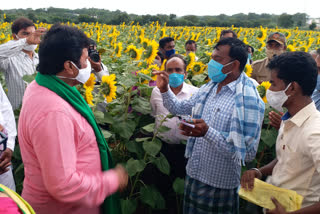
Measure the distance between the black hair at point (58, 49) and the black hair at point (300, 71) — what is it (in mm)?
1132

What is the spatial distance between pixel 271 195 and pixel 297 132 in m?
0.36

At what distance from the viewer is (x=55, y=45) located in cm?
145

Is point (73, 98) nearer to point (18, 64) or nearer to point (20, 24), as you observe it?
point (18, 64)

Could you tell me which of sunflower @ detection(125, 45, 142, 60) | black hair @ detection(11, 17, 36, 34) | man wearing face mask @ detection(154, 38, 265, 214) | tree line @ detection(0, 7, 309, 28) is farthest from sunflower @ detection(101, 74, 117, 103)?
tree line @ detection(0, 7, 309, 28)

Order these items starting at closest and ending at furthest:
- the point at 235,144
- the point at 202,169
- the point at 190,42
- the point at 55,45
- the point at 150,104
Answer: the point at 55,45 < the point at 235,144 < the point at 202,169 < the point at 150,104 < the point at 190,42

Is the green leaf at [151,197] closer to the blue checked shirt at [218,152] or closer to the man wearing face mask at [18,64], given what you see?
the blue checked shirt at [218,152]

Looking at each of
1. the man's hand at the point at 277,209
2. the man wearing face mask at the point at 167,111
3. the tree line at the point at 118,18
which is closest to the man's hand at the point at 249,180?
the man's hand at the point at 277,209

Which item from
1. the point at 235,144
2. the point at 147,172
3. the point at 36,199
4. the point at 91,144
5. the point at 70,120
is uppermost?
the point at 70,120

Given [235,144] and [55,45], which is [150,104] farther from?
[55,45]

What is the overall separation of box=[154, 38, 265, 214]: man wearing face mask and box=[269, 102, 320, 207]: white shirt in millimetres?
317

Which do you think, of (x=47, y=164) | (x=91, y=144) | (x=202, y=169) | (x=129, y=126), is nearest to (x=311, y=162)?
(x=202, y=169)

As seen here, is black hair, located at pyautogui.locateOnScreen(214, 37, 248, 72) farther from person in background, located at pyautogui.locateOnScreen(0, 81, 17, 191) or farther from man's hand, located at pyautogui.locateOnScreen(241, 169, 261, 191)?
person in background, located at pyautogui.locateOnScreen(0, 81, 17, 191)

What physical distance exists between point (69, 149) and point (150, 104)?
5.54ft

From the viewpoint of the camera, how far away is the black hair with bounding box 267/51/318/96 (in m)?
1.69
